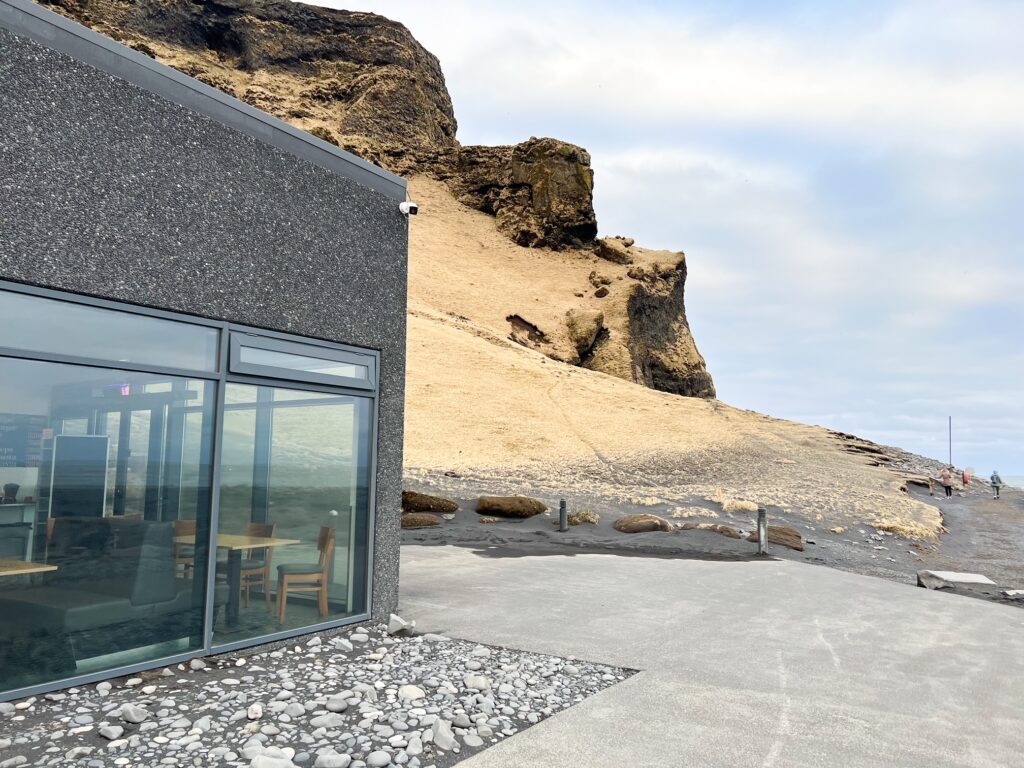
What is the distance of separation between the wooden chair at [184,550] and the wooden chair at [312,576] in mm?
943

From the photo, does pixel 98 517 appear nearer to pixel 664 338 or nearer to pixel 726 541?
pixel 726 541

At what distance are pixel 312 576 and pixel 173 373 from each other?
7.79 feet

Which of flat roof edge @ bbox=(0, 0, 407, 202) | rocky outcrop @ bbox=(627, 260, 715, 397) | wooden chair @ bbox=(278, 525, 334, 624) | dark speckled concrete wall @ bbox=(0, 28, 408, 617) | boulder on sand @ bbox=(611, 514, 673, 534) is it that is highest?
rocky outcrop @ bbox=(627, 260, 715, 397)

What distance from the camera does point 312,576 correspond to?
727cm

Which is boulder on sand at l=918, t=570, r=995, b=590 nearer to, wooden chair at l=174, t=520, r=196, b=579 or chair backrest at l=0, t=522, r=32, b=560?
wooden chair at l=174, t=520, r=196, b=579

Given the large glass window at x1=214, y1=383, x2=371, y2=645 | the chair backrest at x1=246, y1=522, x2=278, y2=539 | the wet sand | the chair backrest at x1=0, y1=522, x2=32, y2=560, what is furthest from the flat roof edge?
the wet sand

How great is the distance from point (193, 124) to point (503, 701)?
5.29 m

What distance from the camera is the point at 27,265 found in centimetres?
526

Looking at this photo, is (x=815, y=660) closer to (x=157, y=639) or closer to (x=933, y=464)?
(x=157, y=639)

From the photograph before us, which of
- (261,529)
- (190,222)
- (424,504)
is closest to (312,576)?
(261,529)

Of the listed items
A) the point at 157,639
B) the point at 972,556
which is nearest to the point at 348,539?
the point at 157,639

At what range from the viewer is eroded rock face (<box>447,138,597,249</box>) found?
79.8 metres

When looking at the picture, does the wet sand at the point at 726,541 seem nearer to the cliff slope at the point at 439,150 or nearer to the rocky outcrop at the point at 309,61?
the cliff slope at the point at 439,150

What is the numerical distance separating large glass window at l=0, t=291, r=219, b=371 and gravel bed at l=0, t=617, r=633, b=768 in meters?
2.41
